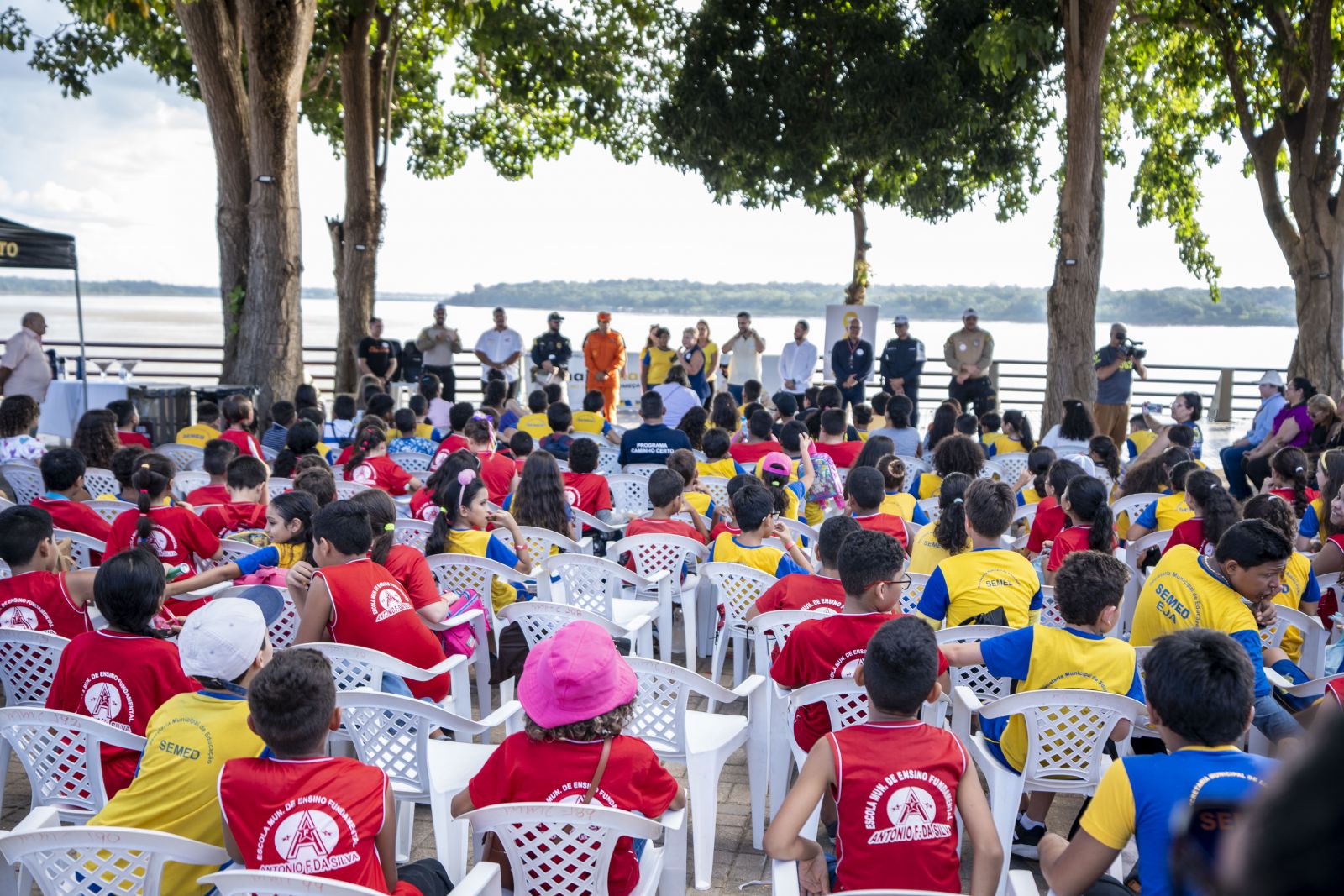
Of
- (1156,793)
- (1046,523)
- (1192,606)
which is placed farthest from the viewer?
(1046,523)

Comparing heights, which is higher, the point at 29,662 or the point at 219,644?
the point at 219,644

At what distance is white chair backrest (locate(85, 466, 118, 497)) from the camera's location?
285 inches

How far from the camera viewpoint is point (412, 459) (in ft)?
27.6

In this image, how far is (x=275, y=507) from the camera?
180 inches

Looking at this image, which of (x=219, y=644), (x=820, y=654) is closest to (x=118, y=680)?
(x=219, y=644)

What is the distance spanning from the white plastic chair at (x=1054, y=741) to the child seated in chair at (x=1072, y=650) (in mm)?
47

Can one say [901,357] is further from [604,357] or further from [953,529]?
[953,529]

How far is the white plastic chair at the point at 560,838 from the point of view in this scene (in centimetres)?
245

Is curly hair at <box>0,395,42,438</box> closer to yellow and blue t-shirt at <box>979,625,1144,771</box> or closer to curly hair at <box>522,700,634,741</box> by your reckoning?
curly hair at <box>522,700,634,741</box>

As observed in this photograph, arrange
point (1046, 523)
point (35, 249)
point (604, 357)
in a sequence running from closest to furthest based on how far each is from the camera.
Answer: point (1046, 523), point (35, 249), point (604, 357)

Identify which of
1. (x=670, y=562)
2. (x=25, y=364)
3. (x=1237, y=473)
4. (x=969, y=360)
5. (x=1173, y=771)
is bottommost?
(x=1237, y=473)

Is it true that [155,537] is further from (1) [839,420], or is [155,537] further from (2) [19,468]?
(1) [839,420]

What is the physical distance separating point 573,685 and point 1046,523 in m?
4.05

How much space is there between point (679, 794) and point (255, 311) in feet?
36.4
